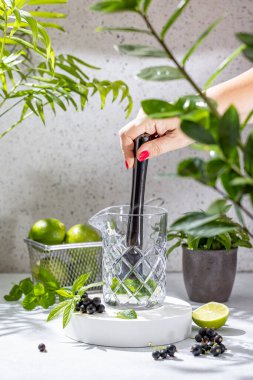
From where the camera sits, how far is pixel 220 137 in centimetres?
27

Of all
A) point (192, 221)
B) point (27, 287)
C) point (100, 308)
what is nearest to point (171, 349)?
point (100, 308)

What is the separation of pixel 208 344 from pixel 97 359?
18 cm

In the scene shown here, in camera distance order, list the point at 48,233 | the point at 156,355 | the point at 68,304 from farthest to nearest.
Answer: the point at 48,233 → the point at 68,304 → the point at 156,355

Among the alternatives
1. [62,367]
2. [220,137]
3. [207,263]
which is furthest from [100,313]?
[220,137]

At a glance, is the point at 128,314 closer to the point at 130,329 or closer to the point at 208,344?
the point at 130,329

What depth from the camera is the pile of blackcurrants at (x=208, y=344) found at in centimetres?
99

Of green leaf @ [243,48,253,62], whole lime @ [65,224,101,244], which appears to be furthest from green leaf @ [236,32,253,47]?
whole lime @ [65,224,101,244]

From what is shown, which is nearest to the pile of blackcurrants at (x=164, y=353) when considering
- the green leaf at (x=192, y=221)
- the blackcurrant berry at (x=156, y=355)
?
the blackcurrant berry at (x=156, y=355)

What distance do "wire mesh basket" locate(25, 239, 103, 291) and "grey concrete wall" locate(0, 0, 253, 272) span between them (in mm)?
277

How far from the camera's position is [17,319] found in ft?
3.97

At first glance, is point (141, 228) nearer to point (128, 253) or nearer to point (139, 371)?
point (128, 253)

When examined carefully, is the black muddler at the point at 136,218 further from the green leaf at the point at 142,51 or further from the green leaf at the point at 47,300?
the green leaf at the point at 142,51

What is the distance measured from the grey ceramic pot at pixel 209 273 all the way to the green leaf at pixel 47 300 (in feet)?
1.02

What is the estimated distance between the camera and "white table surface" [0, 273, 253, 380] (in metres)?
0.90
